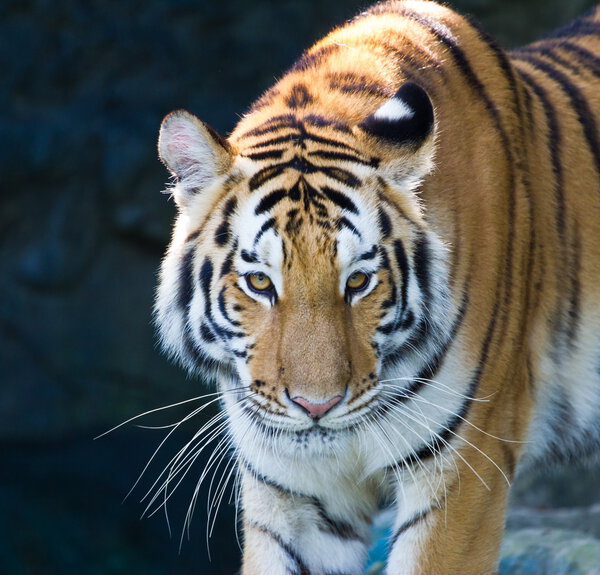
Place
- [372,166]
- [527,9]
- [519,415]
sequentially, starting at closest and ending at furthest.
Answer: [372,166], [519,415], [527,9]

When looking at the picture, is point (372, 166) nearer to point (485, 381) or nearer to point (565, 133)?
point (485, 381)

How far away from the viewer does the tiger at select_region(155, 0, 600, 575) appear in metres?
2.08

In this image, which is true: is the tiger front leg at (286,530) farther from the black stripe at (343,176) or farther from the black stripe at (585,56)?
the black stripe at (585,56)

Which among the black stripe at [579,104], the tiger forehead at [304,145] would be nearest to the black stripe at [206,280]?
the tiger forehead at [304,145]

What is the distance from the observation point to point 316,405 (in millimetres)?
1991

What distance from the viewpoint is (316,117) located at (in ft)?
7.47

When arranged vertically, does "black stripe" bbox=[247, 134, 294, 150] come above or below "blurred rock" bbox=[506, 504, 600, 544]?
above

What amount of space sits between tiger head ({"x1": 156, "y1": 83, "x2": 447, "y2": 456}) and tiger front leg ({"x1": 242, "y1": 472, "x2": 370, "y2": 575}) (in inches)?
9.4

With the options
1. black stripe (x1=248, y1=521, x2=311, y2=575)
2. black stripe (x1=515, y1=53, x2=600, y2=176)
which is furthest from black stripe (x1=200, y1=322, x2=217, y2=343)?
black stripe (x1=515, y1=53, x2=600, y2=176)

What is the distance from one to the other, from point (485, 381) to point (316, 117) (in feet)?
2.42

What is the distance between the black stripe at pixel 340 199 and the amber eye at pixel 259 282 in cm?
22

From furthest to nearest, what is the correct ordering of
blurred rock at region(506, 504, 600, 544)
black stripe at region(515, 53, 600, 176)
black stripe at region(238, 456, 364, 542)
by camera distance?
blurred rock at region(506, 504, 600, 544), black stripe at region(515, 53, 600, 176), black stripe at region(238, 456, 364, 542)

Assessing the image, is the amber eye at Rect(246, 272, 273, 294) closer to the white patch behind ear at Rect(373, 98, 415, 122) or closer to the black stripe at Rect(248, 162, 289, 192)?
the black stripe at Rect(248, 162, 289, 192)

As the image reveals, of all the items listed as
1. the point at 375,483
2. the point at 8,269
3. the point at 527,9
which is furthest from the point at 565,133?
the point at 8,269
